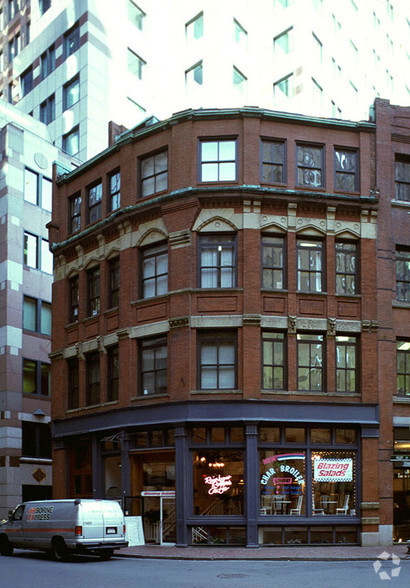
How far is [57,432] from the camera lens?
34375 millimetres

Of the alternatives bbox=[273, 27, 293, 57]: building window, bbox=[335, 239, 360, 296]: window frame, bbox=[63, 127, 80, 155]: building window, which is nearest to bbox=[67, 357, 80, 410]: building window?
bbox=[335, 239, 360, 296]: window frame

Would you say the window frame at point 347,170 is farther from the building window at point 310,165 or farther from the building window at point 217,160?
the building window at point 217,160

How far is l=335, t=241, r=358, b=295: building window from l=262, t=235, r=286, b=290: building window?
203 centimetres

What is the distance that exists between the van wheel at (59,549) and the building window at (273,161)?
1422cm

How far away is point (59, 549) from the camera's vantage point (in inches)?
906

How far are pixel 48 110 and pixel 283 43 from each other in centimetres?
1615

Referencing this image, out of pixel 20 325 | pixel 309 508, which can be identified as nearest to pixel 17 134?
pixel 20 325

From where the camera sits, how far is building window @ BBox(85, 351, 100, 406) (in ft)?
108

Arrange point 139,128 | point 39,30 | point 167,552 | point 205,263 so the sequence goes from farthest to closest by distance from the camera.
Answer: point 39,30, point 139,128, point 205,263, point 167,552

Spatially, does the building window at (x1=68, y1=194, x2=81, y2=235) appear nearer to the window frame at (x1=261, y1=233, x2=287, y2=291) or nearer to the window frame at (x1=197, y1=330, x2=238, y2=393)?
the window frame at (x1=197, y1=330, x2=238, y2=393)

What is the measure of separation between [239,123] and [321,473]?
12.6m

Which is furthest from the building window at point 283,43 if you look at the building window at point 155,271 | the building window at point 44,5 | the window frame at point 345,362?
the window frame at point 345,362

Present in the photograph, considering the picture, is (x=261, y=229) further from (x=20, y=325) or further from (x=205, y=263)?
(x=20, y=325)

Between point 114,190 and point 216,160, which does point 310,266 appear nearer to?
point 216,160
